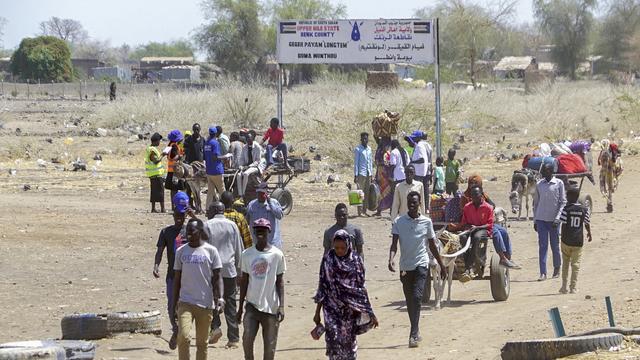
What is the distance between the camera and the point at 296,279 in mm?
17094

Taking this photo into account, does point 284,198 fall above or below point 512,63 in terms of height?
below

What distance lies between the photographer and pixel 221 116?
146 feet

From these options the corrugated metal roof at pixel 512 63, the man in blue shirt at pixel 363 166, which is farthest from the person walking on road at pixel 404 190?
the corrugated metal roof at pixel 512 63

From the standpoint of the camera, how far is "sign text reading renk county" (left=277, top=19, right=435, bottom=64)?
2527 cm

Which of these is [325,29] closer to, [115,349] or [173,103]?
[115,349]

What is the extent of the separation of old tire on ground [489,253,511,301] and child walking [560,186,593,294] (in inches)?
35.7

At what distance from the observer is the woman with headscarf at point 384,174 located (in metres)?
22.3

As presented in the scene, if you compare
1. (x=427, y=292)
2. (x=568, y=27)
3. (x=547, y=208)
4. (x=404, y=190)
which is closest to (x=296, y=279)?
(x=404, y=190)

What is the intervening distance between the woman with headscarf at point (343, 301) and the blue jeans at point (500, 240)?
4.79 metres

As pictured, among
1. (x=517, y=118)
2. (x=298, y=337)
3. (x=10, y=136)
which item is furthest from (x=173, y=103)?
(x=298, y=337)

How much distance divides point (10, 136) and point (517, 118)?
62.6 ft

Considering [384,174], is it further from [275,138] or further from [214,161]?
[214,161]

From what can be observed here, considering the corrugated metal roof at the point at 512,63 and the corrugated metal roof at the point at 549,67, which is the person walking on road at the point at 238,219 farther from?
the corrugated metal roof at the point at 512,63

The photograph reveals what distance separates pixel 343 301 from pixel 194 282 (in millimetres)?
1309
